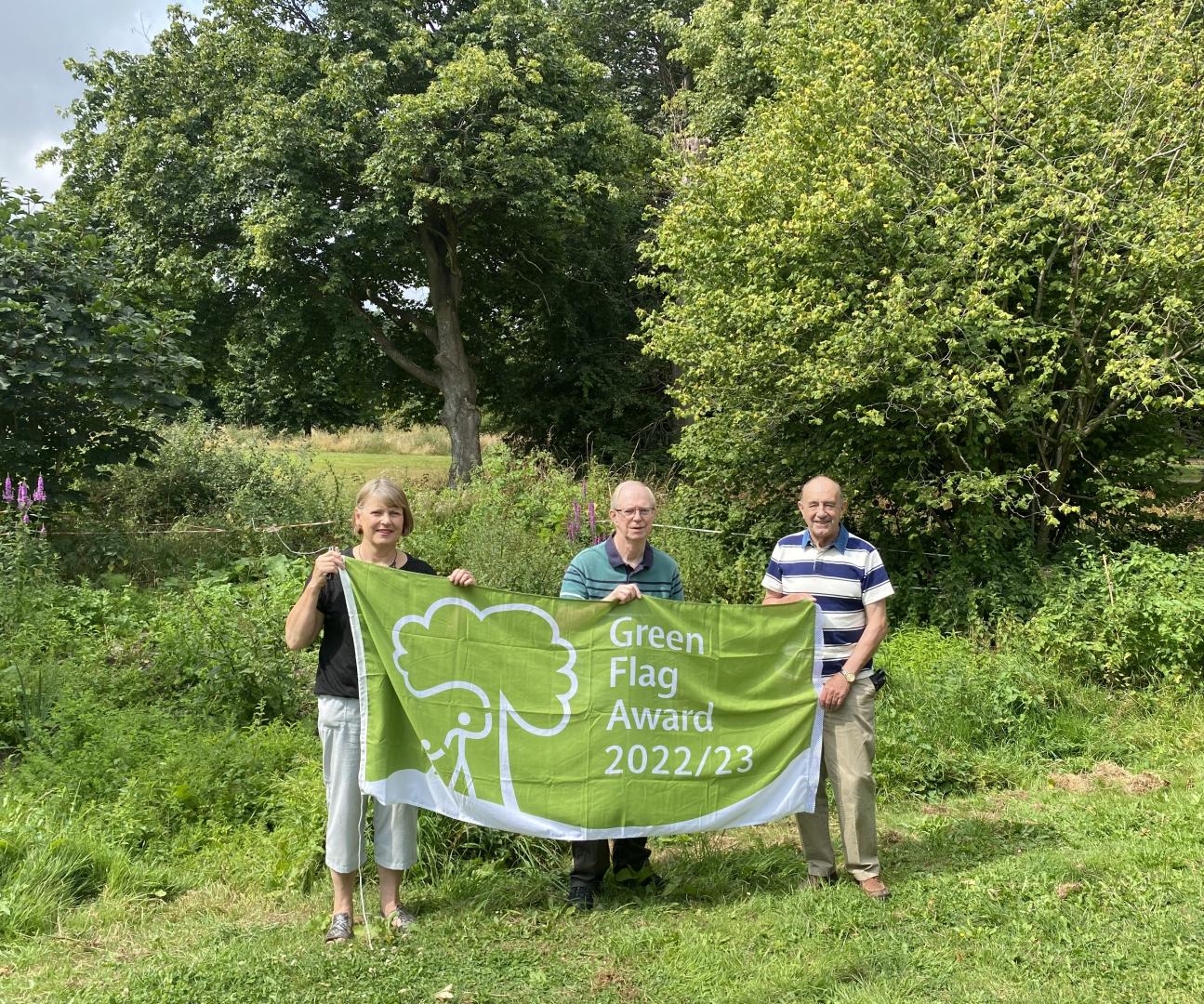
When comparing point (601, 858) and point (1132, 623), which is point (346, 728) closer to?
point (601, 858)

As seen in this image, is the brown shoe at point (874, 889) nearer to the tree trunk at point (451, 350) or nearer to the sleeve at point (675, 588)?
the sleeve at point (675, 588)

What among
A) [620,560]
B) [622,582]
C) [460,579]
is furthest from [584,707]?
[460,579]

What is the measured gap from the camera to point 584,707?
432cm

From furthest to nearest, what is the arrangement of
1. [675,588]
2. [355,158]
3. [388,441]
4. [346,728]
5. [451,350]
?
[388,441] < [451,350] < [355,158] < [675,588] < [346,728]

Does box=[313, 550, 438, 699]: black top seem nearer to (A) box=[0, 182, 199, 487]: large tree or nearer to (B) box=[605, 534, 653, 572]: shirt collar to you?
(B) box=[605, 534, 653, 572]: shirt collar

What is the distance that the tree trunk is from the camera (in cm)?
2038

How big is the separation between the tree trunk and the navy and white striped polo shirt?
1599cm

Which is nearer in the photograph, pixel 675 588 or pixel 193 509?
pixel 675 588

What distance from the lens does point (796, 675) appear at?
4.50m

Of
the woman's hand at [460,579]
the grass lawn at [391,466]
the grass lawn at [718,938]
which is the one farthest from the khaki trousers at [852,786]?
the grass lawn at [391,466]

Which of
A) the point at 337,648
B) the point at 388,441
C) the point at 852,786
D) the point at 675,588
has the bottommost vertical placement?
the point at 852,786

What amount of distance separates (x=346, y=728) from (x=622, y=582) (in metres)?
1.43

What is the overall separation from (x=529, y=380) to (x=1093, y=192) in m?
16.7

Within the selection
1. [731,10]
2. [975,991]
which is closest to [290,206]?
[731,10]
